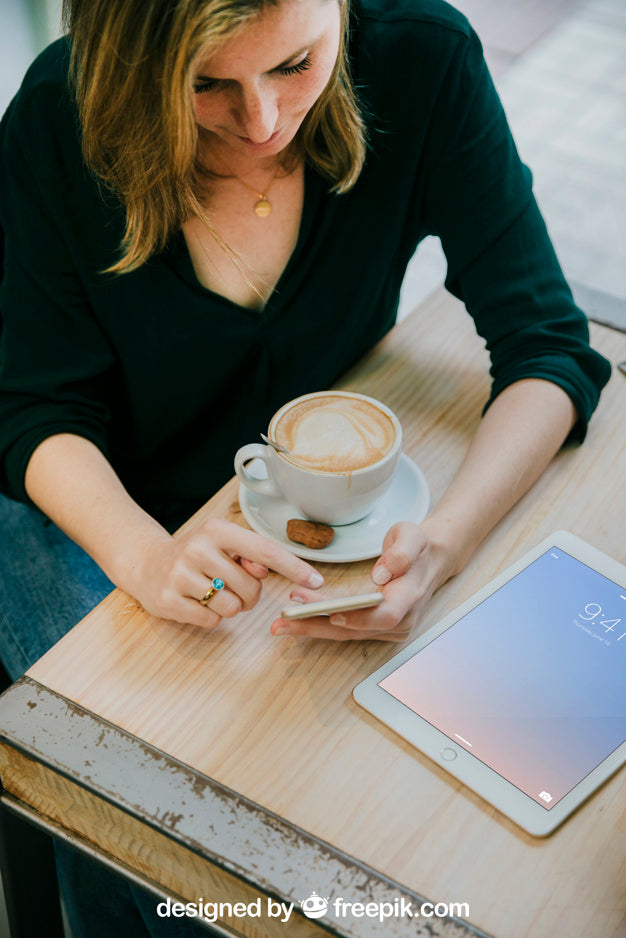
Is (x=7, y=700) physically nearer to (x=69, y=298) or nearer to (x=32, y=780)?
(x=32, y=780)

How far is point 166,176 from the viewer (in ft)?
2.94

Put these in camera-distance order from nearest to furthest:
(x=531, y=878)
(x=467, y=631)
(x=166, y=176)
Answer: (x=531, y=878) < (x=467, y=631) < (x=166, y=176)

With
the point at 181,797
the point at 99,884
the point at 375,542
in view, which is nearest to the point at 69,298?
the point at 375,542

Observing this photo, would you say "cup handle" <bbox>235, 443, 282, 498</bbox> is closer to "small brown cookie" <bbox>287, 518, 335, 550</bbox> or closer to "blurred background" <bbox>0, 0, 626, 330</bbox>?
"small brown cookie" <bbox>287, 518, 335, 550</bbox>

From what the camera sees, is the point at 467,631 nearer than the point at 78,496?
Yes

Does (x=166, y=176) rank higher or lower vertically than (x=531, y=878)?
higher

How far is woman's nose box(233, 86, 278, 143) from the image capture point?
0.78 meters

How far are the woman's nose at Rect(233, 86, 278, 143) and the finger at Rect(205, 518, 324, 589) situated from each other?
15.1 inches

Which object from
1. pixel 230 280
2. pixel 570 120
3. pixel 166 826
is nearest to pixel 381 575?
pixel 166 826

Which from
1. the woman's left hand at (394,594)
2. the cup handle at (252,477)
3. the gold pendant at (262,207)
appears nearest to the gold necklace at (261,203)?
the gold pendant at (262,207)

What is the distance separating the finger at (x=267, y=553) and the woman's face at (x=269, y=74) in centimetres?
39

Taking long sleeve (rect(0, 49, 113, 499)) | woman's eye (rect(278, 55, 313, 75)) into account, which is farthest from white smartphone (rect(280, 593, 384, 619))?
woman's eye (rect(278, 55, 313, 75))

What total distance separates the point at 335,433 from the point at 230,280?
0.94 feet

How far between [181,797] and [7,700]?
0.18m
